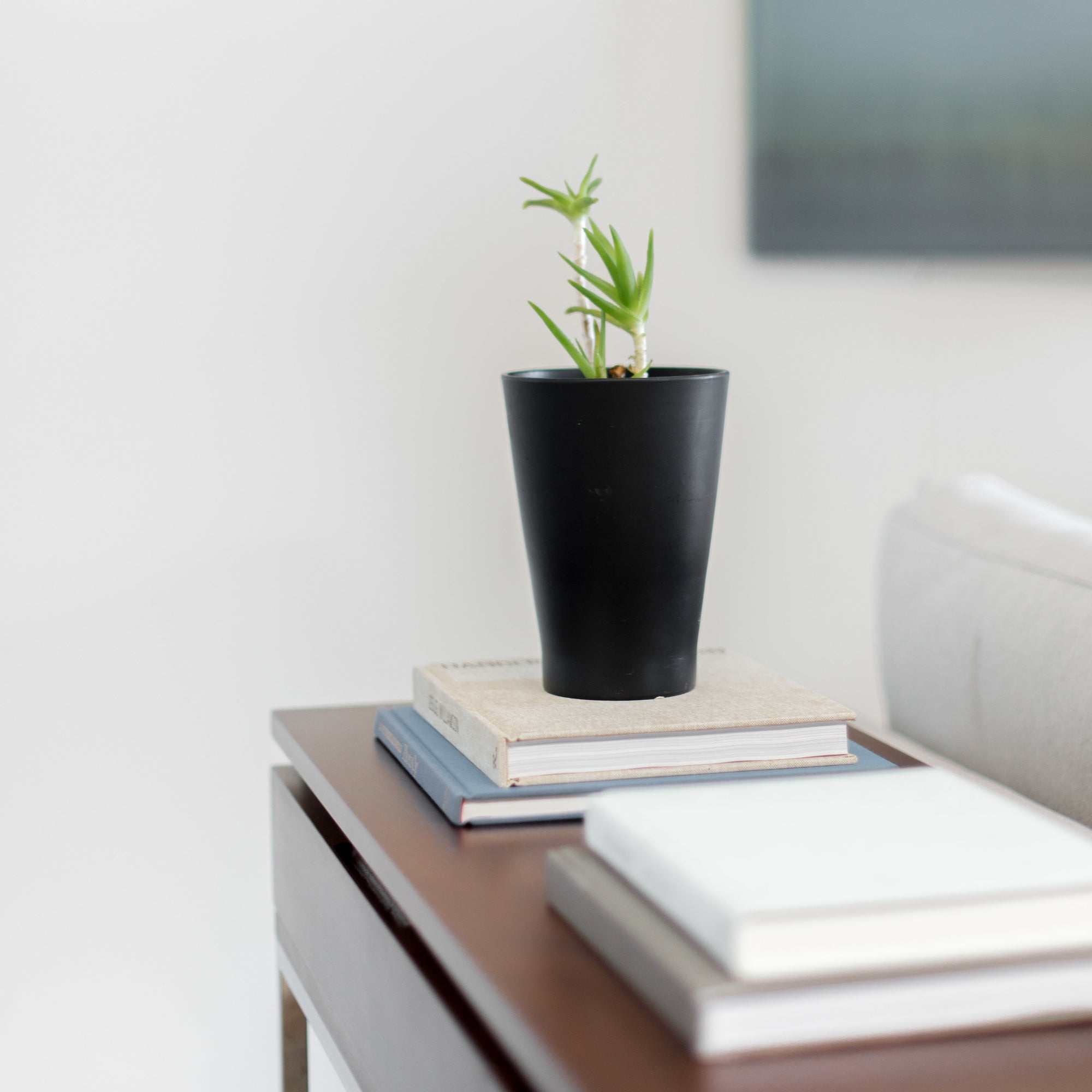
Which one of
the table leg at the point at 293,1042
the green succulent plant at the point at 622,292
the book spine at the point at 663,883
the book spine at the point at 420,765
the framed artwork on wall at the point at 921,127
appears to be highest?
the framed artwork on wall at the point at 921,127

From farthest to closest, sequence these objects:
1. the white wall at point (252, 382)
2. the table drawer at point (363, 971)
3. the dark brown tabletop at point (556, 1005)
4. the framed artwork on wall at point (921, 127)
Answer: the framed artwork on wall at point (921, 127) → the white wall at point (252, 382) → the table drawer at point (363, 971) → the dark brown tabletop at point (556, 1005)

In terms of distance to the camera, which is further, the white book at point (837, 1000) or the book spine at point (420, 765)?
the book spine at point (420, 765)

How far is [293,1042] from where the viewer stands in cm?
95

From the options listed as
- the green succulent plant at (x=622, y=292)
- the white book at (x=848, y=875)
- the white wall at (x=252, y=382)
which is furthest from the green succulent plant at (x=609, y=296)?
the white wall at (x=252, y=382)

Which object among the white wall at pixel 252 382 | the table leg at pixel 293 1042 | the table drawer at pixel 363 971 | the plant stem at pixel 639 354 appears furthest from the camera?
the white wall at pixel 252 382

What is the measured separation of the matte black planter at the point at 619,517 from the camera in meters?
0.71

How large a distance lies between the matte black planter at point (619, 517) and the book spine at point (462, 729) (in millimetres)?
71

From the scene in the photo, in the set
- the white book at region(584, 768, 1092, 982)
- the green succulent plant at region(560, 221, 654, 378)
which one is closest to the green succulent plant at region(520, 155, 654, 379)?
the green succulent plant at region(560, 221, 654, 378)

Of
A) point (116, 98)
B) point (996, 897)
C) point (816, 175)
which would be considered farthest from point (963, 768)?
point (116, 98)

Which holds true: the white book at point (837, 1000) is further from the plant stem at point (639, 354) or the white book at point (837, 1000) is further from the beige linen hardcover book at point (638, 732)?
the plant stem at point (639, 354)

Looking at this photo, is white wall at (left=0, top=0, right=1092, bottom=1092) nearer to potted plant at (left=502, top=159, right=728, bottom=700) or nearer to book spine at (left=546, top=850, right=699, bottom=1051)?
potted plant at (left=502, top=159, right=728, bottom=700)

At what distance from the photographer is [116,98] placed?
1136mm

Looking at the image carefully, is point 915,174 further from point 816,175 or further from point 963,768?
point 963,768

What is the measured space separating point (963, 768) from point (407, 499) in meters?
0.60
